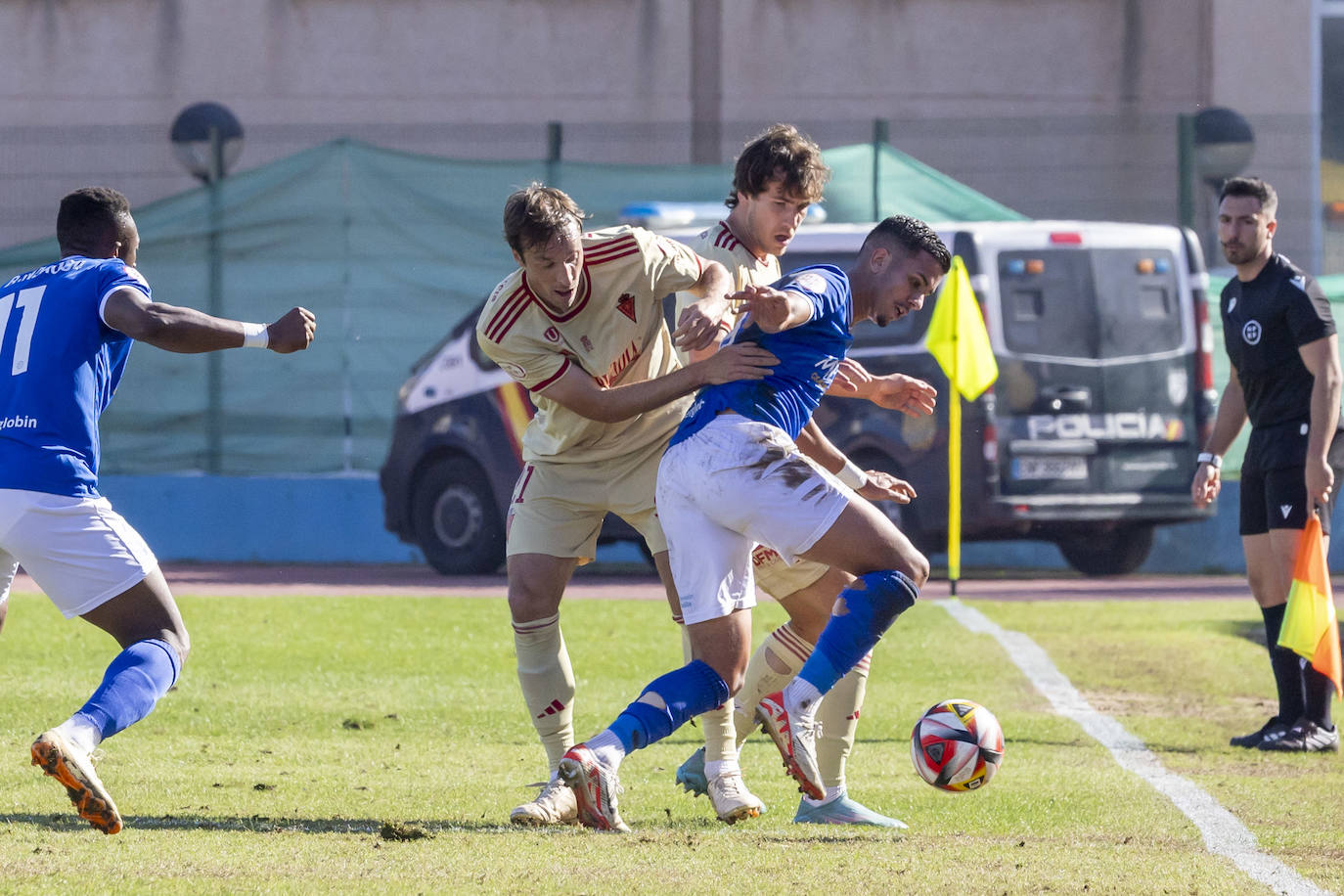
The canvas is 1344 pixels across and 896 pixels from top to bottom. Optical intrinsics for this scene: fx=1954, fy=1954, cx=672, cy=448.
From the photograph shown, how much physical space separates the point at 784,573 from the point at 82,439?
207 cm

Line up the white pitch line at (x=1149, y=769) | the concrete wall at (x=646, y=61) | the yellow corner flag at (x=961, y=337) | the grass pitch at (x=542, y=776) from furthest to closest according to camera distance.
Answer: the concrete wall at (x=646, y=61), the yellow corner flag at (x=961, y=337), the white pitch line at (x=1149, y=769), the grass pitch at (x=542, y=776)

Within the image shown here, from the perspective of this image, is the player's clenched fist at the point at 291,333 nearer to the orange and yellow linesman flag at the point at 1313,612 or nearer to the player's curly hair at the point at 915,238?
the player's curly hair at the point at 915,238

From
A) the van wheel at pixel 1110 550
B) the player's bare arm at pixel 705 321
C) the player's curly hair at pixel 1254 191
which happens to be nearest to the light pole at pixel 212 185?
the van wheel at pixel 1110 550

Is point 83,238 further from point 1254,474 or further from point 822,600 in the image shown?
point 1254,474

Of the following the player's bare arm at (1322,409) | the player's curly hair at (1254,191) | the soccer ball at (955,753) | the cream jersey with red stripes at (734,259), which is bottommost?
the soccer ball at (955,753)

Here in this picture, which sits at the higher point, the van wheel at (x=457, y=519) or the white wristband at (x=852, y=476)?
the white wristband at (x=852, y=476)

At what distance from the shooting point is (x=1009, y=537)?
14141 mm

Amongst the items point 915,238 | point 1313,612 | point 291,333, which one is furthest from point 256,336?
point 1313,612

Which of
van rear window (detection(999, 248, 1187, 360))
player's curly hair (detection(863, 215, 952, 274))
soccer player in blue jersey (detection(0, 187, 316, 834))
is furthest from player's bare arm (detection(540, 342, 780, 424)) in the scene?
van rear window (detection(999, 248, 1187, 360))

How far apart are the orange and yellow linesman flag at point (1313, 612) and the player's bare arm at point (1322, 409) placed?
0.69 ft

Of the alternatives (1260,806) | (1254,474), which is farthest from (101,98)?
(1260,806)

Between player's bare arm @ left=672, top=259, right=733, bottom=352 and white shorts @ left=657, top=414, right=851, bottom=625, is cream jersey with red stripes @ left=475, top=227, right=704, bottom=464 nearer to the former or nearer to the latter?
player's bare arm @ left=672, top=259, right=733, bottom=352

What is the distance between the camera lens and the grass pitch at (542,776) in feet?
15.7

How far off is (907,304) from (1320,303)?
281cm
